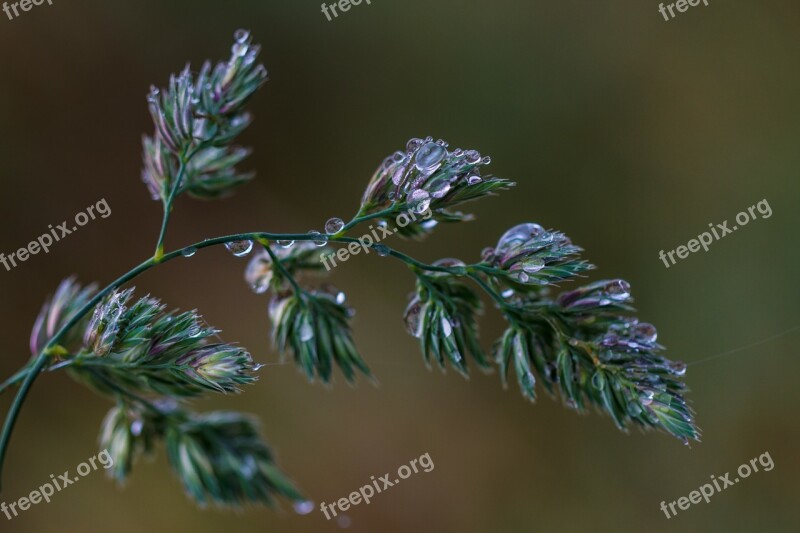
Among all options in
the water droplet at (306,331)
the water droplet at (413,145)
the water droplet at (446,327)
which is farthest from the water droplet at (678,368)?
the water droplet at (306,331)

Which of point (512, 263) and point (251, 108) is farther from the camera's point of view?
point (251, 108)

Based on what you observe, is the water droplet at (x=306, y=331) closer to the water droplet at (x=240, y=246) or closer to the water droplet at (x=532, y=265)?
the water droplet at (x=240, y=246)

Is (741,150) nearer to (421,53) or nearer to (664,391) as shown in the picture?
(421,53)

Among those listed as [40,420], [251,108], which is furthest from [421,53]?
[40,420]

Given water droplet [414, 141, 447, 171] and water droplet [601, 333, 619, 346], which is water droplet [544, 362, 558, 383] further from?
water droplet [414, 141, 447, 171]

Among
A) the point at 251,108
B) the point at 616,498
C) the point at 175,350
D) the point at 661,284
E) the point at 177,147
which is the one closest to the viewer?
the point at 175,350

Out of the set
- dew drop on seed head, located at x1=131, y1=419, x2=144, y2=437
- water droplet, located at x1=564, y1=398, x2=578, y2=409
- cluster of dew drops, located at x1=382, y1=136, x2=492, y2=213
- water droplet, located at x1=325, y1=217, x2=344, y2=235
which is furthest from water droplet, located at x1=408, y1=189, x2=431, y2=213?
dew drop on seed head, located at x1=131, y1=419, x2=144, y2=437

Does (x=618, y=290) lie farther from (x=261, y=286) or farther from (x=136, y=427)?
(x=136, y=427)
